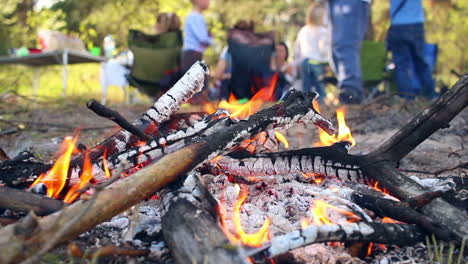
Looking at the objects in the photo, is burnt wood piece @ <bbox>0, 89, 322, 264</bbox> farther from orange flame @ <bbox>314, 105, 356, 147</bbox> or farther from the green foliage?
the green foliage

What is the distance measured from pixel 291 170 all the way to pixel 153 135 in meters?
0.77

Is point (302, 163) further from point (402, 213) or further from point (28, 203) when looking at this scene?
point (28, 203)

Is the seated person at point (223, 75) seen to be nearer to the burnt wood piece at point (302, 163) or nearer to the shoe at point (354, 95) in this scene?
the shoe at point (354, 95)

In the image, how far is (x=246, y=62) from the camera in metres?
7.29

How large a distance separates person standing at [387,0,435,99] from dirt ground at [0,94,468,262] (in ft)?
3.68

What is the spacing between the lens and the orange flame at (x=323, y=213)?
1.95 m

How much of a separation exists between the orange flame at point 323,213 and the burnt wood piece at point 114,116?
2.90 ft

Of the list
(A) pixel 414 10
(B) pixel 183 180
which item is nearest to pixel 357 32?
(A) pixel 414 10

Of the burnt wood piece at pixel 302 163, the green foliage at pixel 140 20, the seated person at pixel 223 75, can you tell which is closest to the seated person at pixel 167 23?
the seated person at pixel 223 75

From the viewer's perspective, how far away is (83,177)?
2.15 m

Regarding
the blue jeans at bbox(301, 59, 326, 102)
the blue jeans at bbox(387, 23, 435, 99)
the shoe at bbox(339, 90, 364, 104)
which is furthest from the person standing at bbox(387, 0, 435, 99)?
the blue jeans at bbox(301, 59, 326, 102)

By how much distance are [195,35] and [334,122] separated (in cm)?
305

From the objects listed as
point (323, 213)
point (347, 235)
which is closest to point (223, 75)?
point (323, 213)

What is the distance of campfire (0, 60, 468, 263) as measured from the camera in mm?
1627
